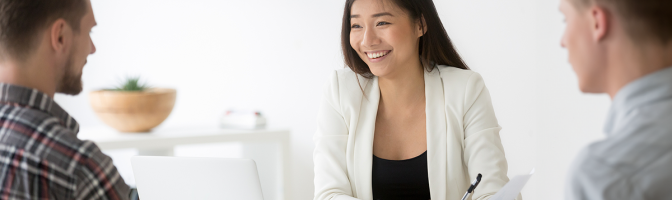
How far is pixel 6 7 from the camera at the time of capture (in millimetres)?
868

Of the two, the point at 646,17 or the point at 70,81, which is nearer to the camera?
the point at 646,17

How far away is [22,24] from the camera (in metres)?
0.87

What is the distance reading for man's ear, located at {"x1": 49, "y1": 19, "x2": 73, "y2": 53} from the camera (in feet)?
2.92

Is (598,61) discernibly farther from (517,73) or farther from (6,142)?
(517,73)

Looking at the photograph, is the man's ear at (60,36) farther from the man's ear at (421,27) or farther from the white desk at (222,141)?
the white desk at (222,141)

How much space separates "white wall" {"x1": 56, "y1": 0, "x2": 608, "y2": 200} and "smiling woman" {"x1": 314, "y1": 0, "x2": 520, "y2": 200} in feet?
3.50

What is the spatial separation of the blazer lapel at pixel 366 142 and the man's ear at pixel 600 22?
1033 mm

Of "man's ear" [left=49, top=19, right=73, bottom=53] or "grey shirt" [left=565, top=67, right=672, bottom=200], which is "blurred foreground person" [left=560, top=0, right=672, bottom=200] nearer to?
"grey shirt" [left=565, top=67, right=672, bottom=200]

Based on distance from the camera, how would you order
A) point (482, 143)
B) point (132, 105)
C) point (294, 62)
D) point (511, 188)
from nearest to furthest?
1. point (511, 188)
2. point (482, 143)
3. point (132, 105)
4. point (294, 62)

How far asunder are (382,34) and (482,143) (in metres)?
0.45

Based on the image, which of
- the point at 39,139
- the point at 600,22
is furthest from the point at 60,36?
the point at 600,22

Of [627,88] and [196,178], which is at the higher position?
[627,88]

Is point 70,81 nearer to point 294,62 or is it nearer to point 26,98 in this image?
point 26,98

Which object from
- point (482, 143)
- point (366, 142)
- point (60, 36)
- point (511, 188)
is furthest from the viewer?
point (366, 142)
